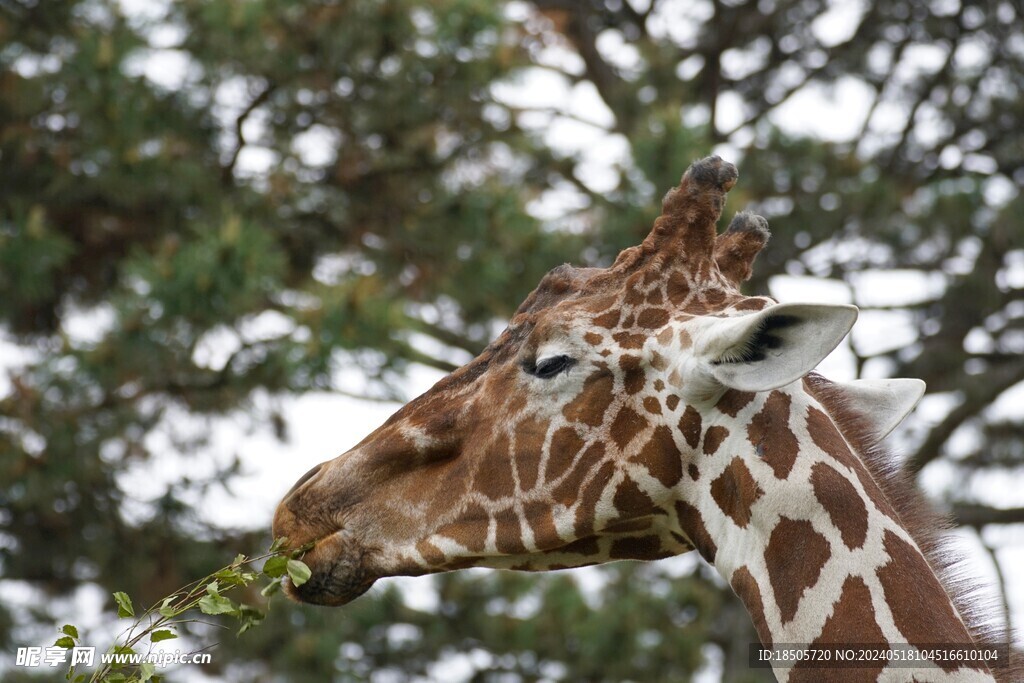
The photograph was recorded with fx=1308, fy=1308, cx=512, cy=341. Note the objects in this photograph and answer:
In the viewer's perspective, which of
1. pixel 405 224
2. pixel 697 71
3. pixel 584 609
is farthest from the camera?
pixel 697 71

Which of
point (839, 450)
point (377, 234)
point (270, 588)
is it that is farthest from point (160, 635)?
point (377, 234)

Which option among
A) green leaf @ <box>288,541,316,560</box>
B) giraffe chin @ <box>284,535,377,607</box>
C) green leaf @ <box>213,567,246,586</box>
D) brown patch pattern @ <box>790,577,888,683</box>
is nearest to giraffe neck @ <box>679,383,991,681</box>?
brown patch pattern @ <box>790,577,888,683</box>

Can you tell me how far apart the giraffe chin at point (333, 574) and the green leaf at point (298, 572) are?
104 millimetres

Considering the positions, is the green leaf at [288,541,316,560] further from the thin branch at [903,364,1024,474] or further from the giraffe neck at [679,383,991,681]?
the thin branch at [903,364,1024,474]

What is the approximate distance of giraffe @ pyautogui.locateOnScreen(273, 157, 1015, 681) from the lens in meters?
2.85

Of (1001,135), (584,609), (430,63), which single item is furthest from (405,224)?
(1001,135)

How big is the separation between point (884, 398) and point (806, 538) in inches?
30.3

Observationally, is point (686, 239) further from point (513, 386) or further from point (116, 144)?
point (116, 144)

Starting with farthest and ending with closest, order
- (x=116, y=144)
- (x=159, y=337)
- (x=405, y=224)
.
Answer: (x=405, y=224) < (x=116, y=144) < (x=159, y=337)

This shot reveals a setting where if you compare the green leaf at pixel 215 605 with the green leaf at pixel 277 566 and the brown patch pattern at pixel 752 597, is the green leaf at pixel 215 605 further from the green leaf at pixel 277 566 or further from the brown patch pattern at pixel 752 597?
the brown patch pattern at pixel 752 597

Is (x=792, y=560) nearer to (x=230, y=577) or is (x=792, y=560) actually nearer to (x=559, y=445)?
(x=559, y=445)

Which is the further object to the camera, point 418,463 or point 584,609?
point 584,609

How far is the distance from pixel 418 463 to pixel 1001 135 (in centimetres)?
928

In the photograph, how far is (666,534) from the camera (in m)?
3.23
